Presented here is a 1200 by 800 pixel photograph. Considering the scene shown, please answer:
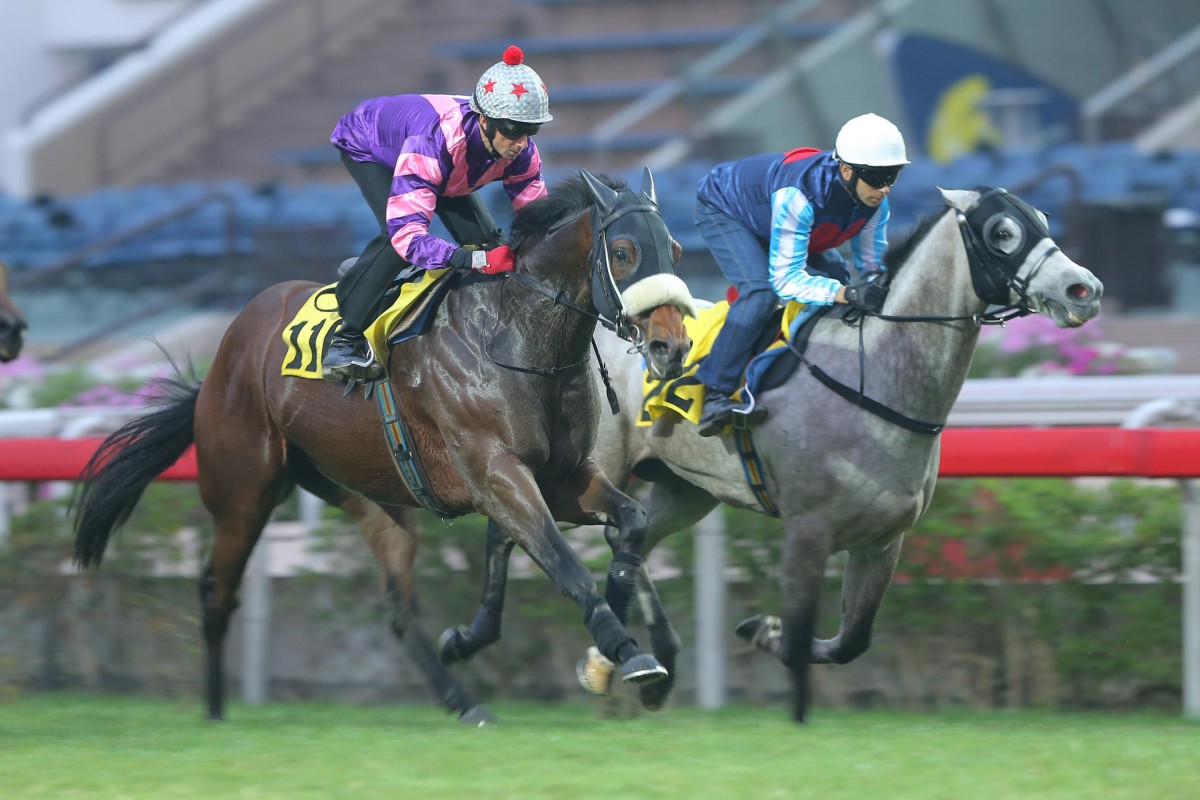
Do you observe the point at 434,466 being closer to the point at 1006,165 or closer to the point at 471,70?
the point at 1006,165

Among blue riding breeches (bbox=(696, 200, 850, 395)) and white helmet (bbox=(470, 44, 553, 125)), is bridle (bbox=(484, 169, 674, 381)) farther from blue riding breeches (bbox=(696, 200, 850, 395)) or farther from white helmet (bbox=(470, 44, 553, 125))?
blue riding breeches (bbox=(696, 200, 850, 395))

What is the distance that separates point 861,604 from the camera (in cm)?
491

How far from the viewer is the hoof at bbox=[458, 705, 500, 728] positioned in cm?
499

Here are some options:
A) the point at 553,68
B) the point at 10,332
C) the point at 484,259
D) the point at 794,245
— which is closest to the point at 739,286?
the point at 794,245

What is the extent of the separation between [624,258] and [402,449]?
111 centimetres

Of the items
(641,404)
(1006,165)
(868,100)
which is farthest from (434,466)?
(868,100)

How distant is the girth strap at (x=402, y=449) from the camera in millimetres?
4957

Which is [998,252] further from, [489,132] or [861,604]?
[489,132]

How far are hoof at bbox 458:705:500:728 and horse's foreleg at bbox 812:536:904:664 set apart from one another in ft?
Result: 3.37

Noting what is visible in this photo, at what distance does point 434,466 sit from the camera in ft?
16.2

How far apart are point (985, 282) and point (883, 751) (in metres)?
1.42

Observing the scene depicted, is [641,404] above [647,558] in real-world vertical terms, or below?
above

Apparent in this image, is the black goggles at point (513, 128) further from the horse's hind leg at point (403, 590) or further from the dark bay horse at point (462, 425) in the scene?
the horse's hind leg at point (403, 590)

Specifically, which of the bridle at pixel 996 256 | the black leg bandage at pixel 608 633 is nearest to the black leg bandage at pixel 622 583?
the black leg bandage at pixel 608 633
